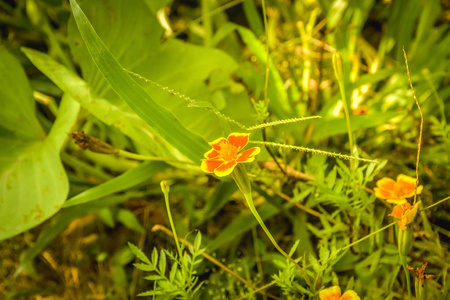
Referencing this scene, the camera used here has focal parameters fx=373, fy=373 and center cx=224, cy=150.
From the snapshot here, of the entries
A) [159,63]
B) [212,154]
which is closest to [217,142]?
[212,154]

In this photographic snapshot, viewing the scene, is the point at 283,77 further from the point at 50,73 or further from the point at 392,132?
the point at 50,73

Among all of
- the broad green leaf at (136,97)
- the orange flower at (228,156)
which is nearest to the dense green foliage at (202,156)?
the broad green leaf at (136,97)

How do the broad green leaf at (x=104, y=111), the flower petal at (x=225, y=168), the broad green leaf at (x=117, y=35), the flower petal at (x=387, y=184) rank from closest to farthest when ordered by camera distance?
the flower petal at (x=225, y=168)
the flower petal at (x=387, y=184)
the broad green leaf at (x=104, y=111)
the broad green leaf at (x=117, y=35)

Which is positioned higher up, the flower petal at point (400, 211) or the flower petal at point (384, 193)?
the flower petal at point (400, 211)

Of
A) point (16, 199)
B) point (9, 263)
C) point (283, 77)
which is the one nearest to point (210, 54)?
point (283, 77)

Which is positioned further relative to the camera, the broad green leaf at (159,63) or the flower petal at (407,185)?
the broad green leaf at (159,63)

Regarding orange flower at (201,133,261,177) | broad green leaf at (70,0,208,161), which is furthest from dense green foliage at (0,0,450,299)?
orange flower at (201,133,261,177)

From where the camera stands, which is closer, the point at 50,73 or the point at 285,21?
the point at 50,73

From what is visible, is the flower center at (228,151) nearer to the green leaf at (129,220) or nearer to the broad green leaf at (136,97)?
the broad green leaf at (136,97)
